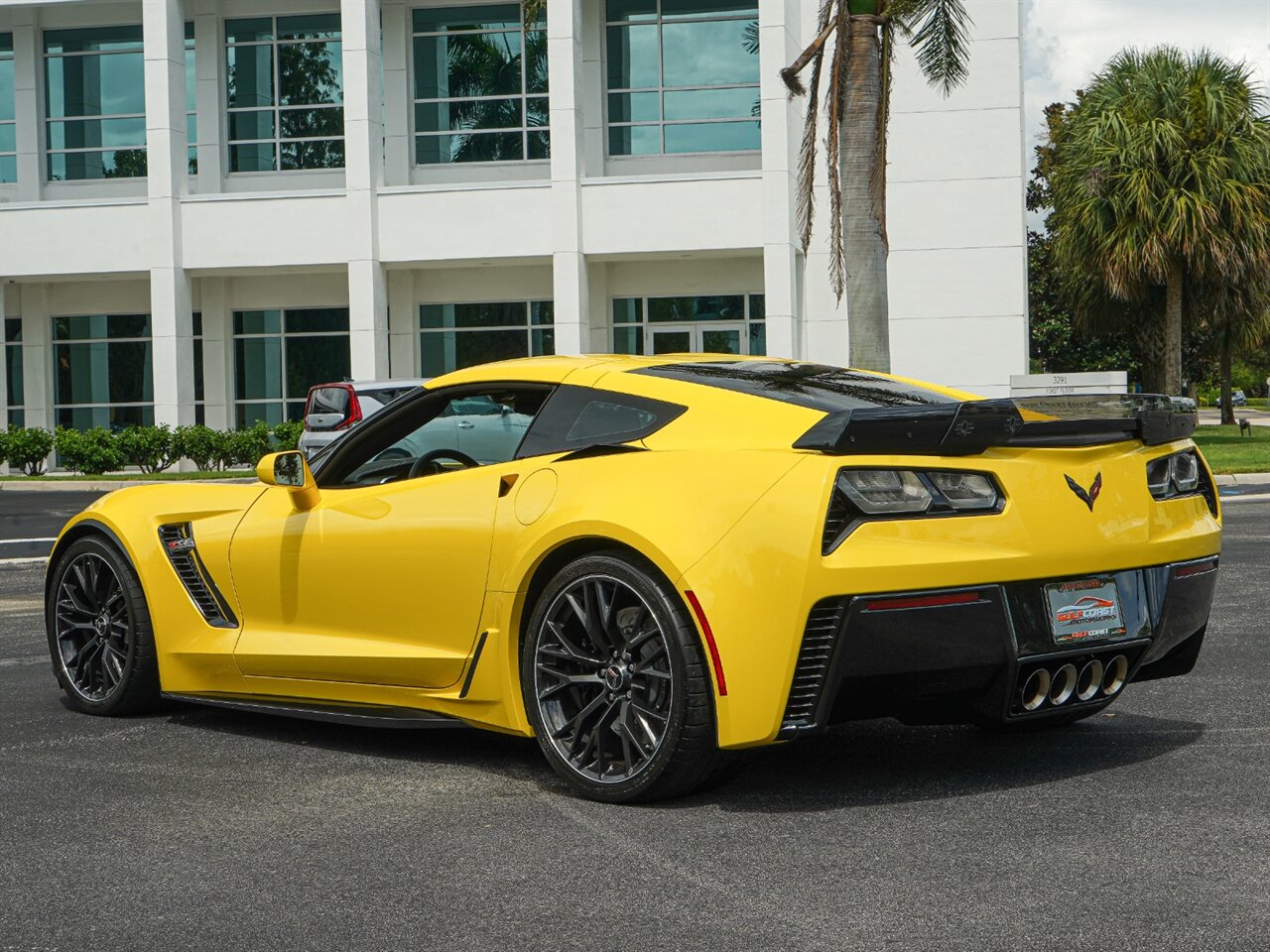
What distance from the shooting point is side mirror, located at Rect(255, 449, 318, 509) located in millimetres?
5844

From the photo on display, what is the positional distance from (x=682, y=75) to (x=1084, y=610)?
2950cm

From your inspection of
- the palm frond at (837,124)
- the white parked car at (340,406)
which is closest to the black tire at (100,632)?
the white parked car at (340,406)

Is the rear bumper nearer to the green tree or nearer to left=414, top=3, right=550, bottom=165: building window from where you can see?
left=414, top=3, right=550, bottom=165: building window

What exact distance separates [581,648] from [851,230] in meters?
15.5

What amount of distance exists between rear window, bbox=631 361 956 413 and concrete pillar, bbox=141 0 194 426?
27.2 m

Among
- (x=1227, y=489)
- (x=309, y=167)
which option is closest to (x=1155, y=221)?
(x=1227, y=489)

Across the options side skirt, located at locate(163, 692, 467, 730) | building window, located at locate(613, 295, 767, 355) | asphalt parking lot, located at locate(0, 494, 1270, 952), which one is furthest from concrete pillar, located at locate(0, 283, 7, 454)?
asphalt parking lot, located at locate(0, 494, 1270, 952)

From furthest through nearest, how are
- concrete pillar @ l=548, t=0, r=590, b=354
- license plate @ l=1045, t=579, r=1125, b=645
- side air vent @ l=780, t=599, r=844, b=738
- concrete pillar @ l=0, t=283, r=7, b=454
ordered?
concrete pillar @ l=0, t=283, r=7, b=454, concrete pillar @ l=548, t=0, r=590, b=354, license plate @ l=1045, t=579, r=1125, b=645, side air vent @ l=780, t=599, r=844, b=738

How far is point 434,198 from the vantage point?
31.1 metres

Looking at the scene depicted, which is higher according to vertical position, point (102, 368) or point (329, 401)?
point (102, 368)

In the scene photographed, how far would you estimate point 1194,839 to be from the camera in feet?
14.2

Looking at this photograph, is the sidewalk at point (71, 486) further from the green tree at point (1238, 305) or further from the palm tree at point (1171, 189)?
the green tree at point (1238, 305)

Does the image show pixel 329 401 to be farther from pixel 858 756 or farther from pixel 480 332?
pixel 480 332

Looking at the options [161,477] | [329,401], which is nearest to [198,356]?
[161,477]
